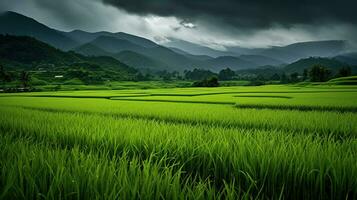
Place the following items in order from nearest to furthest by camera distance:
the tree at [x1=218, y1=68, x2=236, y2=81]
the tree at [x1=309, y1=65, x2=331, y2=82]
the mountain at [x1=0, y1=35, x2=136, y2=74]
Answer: the tree at [x1=309, y1=65, x2=331, y2=82] < the mountain at [x1=0, y1=35, x2=136, y2=74] < the tree at [x1=218, y1=68, x2=236, y2=81]

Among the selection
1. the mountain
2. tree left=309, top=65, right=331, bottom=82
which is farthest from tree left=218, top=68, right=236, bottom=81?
tree left=309, top=65, right=331, bottom=82

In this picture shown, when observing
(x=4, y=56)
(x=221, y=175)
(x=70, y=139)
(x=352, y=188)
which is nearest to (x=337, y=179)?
(x=352, y=188)

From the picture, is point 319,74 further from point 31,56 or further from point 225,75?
point 31,56

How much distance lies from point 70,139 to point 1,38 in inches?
8262

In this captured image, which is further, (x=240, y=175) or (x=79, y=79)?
(x=79, y=79)

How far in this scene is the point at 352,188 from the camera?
1.91 metres

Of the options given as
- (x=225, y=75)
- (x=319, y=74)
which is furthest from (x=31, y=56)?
(x=319, y=74)

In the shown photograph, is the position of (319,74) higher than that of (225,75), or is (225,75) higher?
(225,75)

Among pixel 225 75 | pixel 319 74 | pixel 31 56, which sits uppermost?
pixel 31 56

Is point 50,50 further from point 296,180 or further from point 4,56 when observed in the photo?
point 296,180

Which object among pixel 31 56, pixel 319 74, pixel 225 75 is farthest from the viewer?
pixel 31 56

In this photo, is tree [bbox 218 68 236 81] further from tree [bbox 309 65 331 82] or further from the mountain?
tree [bbox 309 65 331 82]

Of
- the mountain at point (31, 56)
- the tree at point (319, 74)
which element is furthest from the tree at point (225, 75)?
the tree at point (319, 74)

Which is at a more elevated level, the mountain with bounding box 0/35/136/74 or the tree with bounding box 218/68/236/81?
the mountain with bounding box 0/35/136/74
